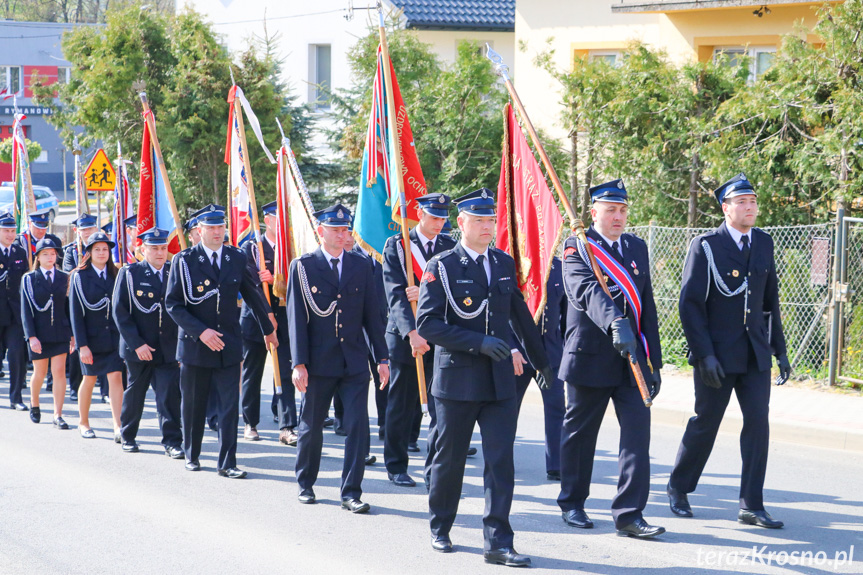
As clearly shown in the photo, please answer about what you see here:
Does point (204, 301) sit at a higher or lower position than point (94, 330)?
higher

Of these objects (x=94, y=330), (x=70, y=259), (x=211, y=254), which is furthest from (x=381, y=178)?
(x=70, y=259)

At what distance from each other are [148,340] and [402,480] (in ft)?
9.00

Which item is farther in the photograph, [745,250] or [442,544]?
[745,250]

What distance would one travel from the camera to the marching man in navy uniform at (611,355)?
254 inches

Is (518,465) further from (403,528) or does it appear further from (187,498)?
(187,498)

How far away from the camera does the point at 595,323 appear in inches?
256

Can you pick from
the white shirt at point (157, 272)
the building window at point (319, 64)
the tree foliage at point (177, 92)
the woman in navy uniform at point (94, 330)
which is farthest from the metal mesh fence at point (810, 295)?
the building window at point (319, 64)

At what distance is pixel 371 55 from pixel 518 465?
11738mm

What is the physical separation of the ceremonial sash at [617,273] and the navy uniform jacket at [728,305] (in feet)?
1.50

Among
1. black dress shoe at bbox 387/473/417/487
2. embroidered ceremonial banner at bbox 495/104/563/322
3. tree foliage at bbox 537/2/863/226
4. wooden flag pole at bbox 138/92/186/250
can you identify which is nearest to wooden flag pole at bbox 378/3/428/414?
black dress shoe at bbox 387/473/417/487

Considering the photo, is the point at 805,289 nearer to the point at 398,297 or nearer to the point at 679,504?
the point at 679,504

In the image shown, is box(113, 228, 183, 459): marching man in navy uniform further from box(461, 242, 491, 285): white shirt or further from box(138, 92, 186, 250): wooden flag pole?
box(461, 242, 491, 285): white shirt

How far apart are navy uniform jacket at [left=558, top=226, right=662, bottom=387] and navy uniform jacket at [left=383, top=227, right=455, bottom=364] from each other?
135 centimetres

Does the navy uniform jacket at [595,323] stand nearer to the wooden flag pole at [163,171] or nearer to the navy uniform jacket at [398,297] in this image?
the navy uniform jacket at [398,297]
